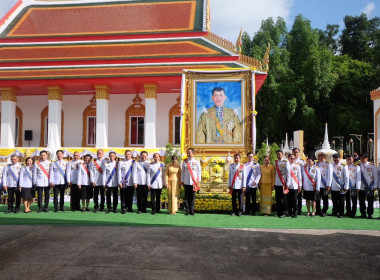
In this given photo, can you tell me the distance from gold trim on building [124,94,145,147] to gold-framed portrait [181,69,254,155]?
8429 millimetres

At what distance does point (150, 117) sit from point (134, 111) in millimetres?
2604

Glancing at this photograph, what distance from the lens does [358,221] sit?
7379 millimetres

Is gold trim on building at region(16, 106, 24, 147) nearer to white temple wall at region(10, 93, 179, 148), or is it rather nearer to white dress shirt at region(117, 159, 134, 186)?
white temple wall at region(10, 93, 179, 148)

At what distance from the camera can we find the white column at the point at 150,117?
15344 millimetres

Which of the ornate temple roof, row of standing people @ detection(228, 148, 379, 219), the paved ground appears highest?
the ornate temple roof

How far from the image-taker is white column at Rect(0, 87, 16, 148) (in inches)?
625

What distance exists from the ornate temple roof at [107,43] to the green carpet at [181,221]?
840 centimetres

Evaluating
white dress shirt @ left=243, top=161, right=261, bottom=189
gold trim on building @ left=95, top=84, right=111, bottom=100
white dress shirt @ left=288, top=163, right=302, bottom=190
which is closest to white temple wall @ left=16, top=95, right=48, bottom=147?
gold trim on building @ left=95, top=84, right=111, bottom=100

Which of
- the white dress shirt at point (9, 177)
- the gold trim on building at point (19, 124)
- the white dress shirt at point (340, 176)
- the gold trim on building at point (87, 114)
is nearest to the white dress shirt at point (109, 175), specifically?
the white dress shirt at point (9, 177)

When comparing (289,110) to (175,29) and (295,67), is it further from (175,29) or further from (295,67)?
(175,29)

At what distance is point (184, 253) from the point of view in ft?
14.9

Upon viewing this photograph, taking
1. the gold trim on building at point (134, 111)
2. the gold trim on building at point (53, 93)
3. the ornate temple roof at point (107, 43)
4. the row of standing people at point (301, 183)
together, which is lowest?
the row of standing people at point (301, 183)

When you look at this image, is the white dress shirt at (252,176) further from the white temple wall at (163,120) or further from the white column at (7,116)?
the white column at (7,116)

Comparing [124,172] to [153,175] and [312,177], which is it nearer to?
[153,175]
